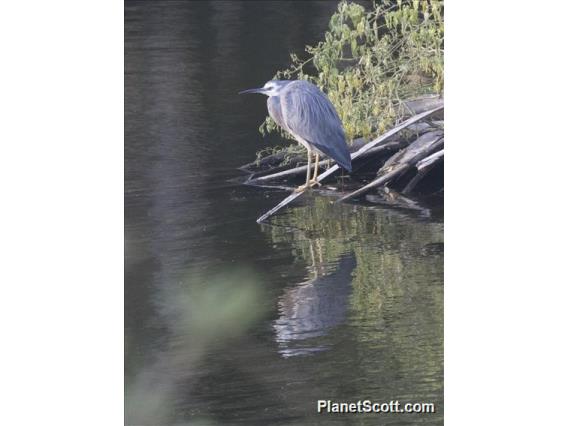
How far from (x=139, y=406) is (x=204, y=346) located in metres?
0.39

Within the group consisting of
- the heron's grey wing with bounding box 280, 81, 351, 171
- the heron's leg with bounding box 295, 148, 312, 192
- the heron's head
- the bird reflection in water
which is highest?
the heron's head

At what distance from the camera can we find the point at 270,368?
198 inches

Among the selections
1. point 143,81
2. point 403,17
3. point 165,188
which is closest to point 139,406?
point 165,188

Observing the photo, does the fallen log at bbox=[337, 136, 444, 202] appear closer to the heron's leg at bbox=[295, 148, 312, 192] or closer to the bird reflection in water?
the heron's leg at bbox=[295, 148, 312, 192]

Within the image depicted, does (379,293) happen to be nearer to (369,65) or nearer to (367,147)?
(367,147)

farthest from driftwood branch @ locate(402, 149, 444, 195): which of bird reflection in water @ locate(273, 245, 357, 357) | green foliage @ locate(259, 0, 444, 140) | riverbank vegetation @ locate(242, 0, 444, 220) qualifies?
bird reflection in water @ locate(273, 245, 357, 357)

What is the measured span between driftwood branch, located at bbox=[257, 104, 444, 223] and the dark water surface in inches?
1.8

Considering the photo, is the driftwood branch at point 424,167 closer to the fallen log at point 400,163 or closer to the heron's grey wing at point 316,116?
the fallen log at point 400,163

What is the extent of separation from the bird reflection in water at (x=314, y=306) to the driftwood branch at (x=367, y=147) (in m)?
0.35

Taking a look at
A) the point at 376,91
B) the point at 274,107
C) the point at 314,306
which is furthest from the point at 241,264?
the point at 376,91

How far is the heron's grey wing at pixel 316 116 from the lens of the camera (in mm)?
5684

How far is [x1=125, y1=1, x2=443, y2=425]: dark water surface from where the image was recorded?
502cm

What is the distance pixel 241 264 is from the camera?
5441 mm

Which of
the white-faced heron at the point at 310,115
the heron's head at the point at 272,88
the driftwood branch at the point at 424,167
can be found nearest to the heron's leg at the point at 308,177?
the white-faced heron at the point at 310,115
